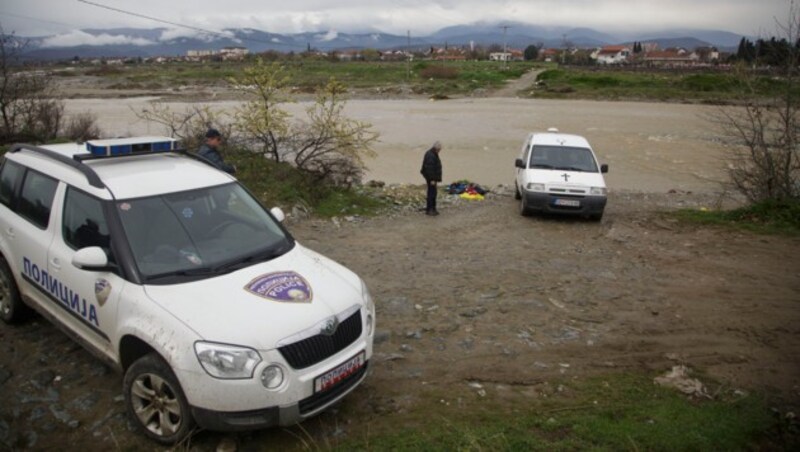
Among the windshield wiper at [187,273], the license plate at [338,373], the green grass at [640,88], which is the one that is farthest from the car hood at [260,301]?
the green grass at [640,88]

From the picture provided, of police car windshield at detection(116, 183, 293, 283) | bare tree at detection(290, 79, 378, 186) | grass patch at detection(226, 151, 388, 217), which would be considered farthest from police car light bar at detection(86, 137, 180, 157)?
bare tree at detection(290, 79, 378, 186)

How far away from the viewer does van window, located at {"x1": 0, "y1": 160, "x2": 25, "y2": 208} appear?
517 centimetres

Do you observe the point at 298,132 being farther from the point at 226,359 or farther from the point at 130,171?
the point at 226,359

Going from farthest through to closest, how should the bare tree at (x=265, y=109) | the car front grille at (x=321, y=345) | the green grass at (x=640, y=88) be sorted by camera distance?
1. the green grass at (x=640, y=88)
2. the bare tree at (x=265, y=109)
3. the car front grille at (x=321, y=345)

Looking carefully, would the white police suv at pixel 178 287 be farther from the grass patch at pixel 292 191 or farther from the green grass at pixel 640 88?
the green grass at pixel 640 88

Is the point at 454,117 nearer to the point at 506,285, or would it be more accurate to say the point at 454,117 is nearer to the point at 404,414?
the point at 506,285

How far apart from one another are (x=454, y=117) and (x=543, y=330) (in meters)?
37.0

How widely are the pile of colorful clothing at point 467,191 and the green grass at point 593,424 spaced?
9925mm

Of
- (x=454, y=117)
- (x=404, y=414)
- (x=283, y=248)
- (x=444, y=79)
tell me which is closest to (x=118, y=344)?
(x=283, y=248)

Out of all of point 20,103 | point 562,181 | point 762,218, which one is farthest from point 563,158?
point 20,103

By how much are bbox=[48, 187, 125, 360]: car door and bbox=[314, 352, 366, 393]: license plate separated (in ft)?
5.07

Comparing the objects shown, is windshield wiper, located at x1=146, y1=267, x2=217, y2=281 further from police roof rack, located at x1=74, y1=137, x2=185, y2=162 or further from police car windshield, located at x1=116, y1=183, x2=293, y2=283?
police roof rack, located at x1=74, y1=137, x2=185, y2=162

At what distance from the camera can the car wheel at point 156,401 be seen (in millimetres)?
3588

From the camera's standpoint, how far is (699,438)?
3.88m
